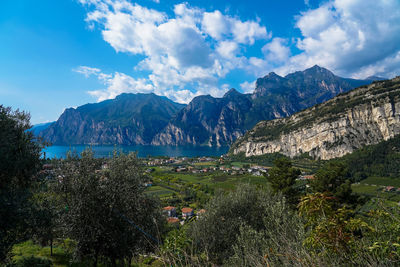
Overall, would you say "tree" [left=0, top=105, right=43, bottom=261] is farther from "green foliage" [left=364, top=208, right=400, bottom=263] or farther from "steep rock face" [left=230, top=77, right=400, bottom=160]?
"steep rock face" [left=230, top=77, right=400, bottom=160]

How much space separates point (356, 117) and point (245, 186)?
541 ft

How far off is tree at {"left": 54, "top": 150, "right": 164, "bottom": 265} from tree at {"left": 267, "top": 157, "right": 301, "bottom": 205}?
58.2 feet

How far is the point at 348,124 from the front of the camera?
449 feet

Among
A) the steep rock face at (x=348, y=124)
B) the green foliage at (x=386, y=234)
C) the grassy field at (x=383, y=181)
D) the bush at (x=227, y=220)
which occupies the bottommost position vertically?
the grassy field at (x=383, y=181)

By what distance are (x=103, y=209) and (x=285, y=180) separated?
20.9 meters

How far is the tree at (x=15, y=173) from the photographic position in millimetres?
6445

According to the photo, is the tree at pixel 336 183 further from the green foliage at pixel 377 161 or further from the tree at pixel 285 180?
the green foliage at pixel 377 161

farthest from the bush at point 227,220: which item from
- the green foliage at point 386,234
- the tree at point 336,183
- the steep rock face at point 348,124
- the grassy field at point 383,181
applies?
the steep rock face at point 348,124

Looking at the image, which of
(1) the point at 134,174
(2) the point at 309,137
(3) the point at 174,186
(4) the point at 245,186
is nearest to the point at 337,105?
(2) the point at 309,137

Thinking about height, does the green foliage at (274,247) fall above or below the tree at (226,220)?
above

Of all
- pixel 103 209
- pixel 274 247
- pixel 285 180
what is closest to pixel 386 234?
pixel 274 247

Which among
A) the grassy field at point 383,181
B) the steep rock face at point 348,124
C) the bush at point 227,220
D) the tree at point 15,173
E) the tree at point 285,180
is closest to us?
the tree at point 15,173

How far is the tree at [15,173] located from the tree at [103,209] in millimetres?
1589

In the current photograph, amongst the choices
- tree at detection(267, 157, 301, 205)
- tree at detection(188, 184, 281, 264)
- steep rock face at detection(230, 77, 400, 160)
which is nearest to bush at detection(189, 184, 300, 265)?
tree at detection(188, 184, 281, 264)
